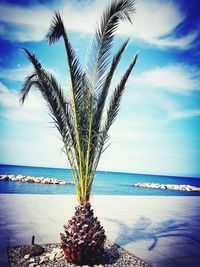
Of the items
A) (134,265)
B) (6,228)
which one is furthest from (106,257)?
(6,228)

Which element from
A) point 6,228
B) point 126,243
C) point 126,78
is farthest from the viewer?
point 6,228

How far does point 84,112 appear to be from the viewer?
407 cm

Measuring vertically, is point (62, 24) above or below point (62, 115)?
above

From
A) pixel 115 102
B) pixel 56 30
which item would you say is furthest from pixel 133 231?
pixel 56 30

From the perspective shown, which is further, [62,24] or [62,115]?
[62,115]

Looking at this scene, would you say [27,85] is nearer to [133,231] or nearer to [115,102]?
[115,102]

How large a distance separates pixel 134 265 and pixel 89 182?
1.64 meters

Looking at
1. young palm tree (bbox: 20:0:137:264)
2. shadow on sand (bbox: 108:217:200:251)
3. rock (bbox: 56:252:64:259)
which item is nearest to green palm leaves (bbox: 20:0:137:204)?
young palm tree (bbox: 20:0:137:264)

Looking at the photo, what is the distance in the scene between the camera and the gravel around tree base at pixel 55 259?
3.86m

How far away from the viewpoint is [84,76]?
4105 millimetres

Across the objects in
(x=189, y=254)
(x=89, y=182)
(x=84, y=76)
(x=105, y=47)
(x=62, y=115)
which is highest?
(x=105, y=47)

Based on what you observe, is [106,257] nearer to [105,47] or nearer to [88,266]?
[88,266]

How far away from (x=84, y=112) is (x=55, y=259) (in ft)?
8.53

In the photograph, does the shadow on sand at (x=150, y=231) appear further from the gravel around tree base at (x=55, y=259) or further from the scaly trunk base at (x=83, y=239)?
the scaly trunk base at (x=83, y=239)
